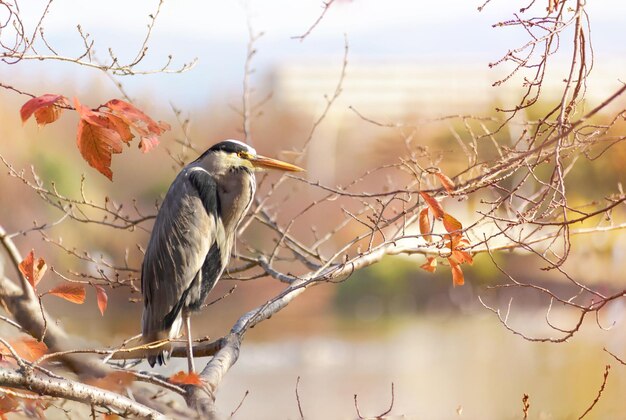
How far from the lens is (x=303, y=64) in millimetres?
31000

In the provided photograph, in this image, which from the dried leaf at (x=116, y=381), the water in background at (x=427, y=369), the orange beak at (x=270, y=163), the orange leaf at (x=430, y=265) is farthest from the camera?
the water in background at (x=427, y=369)

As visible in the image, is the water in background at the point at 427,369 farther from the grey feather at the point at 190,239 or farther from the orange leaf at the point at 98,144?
the orange leaf at the point at 98,144

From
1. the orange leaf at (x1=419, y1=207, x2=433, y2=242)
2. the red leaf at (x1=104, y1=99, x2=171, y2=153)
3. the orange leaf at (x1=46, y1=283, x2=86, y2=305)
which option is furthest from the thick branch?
the orange leaf at (x1=419, y1=207, x2=433, y2=242)

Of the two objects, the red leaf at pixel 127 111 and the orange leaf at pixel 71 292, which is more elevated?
the red leaf at pixel 127 111

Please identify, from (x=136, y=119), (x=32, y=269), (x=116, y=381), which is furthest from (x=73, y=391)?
(x=136, y=119)

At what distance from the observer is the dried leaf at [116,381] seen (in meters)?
1.14

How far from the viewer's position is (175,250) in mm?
1882

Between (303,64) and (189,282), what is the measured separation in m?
29.5

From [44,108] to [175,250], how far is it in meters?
0.72

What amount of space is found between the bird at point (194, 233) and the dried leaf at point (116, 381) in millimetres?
691

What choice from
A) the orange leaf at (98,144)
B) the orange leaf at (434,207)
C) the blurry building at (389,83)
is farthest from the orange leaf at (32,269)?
the blurry building at (389,83)

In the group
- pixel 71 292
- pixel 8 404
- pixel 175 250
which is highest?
pixel 175 250

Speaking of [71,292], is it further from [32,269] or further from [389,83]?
[389,83]

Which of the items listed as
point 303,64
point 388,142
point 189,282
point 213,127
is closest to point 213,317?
point 388,142
